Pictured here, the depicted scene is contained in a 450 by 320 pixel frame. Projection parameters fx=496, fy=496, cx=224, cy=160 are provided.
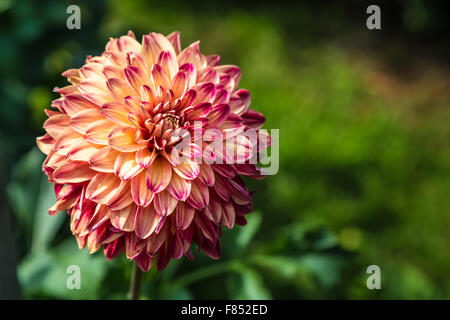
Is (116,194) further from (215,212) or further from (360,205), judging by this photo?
(360,205)

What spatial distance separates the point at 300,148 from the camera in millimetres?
2648

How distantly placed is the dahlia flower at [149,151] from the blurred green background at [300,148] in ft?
0.69

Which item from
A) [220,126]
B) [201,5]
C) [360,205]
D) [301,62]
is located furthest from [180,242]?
[201,5]

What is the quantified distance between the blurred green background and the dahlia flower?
210mm

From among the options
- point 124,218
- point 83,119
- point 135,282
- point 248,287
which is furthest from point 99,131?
point 248,287

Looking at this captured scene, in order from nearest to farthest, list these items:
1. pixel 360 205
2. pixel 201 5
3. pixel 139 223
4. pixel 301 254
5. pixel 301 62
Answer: pixel 139 223 → pixel 301 254 → pixel 360 205 → pixel 301 62 → pixel 201 5

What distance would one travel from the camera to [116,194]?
0.86m

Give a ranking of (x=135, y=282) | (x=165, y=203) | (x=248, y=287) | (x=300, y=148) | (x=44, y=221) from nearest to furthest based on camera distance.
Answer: (x=165, y=203) → (x=135, y=282) → (x=248, y=287) → (x=44, y=221) → (x=300, y=148)

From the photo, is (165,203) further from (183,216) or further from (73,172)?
(73,172)

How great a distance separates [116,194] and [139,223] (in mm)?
64

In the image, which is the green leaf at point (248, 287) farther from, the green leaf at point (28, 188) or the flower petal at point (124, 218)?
the green leaf at point (28, 188)

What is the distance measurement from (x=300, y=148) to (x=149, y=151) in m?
1.80

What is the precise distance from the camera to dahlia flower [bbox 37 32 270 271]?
87 cm

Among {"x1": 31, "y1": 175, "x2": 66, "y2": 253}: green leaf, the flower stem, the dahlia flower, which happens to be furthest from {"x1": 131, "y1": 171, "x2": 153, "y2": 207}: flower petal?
{"x1": 31, "y1": 175, "x2": 66, "y2": 253}: green leaf
